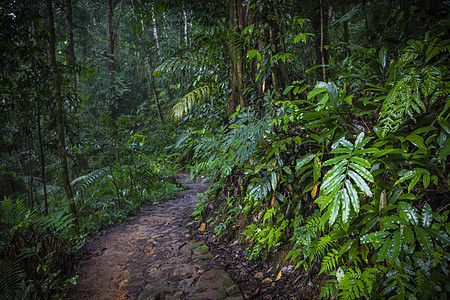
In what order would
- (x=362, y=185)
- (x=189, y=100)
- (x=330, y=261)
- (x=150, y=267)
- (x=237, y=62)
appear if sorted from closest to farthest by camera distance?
1. (x=362, y=185)
2. (x=330, y=261)
3. (x=150, y=267)
4. (x=237, y=62)
5. (x=189, y=100)

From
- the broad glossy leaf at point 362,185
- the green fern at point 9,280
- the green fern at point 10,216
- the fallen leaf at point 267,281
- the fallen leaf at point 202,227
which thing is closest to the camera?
the broad glossy leaf at point 362,185

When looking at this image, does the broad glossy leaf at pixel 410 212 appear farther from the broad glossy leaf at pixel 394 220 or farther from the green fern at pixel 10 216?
the green fern at pixel 10 216

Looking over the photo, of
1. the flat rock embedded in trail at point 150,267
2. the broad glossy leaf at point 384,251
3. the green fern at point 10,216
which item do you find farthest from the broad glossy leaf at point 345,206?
the green fern at point 10,216

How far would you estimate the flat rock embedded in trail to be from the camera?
2490 mm

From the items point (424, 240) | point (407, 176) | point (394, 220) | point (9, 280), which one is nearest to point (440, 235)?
point (424, 240)

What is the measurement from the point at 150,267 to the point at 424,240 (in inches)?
111

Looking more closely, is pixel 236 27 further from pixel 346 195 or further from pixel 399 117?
pixel 346 195

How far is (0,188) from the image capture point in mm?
8984

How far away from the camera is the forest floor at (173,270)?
233 cm

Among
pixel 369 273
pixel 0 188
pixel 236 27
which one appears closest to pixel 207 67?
pixel 236 27

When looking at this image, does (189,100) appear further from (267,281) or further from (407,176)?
(407,176)

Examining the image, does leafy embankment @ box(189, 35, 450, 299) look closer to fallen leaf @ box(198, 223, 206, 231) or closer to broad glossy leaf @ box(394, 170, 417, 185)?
broad glossy leaf @ box(394, 170, 417, 185)

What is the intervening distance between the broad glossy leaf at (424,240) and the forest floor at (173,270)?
0.99 metres

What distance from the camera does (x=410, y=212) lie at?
140 centimetres
